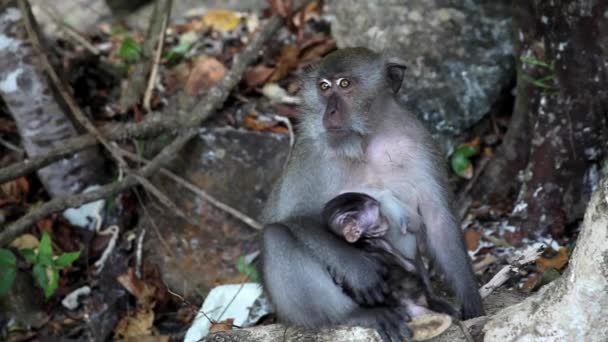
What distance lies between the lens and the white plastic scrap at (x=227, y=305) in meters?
4.73

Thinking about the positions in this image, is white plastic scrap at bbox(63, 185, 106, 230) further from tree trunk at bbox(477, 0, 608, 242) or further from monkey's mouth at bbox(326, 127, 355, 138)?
tree trunk at bbox(477, 0, 608, 242)

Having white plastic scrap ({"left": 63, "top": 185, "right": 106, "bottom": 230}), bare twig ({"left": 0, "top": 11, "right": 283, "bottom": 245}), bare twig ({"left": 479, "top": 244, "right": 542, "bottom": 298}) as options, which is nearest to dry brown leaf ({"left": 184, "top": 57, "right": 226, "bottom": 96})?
bare twig ({"left": 0, "top": 11, "right": 283, "bottom": 245})

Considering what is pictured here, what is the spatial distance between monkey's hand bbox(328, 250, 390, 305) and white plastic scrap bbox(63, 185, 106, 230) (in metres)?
2.55

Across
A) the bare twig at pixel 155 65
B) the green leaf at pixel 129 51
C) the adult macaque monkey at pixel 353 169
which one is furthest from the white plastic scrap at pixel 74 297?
the adult macaque monkey at pixel 353 169

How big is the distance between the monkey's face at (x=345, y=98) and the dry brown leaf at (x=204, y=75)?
6.97ft

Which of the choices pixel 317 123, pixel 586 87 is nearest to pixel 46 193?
pixel 317 123

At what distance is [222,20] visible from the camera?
6.97 m

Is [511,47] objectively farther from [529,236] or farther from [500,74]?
[529,236]

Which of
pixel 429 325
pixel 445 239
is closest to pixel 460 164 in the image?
pixel 445 239

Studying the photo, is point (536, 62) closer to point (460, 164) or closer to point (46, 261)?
point (460, 164)

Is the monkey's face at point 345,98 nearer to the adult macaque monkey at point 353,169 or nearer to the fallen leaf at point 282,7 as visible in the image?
the adult macaque monkey at point 353,169

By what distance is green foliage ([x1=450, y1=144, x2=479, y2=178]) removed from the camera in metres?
5.48

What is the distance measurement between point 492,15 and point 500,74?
0.37m

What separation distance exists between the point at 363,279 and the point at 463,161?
207cm
